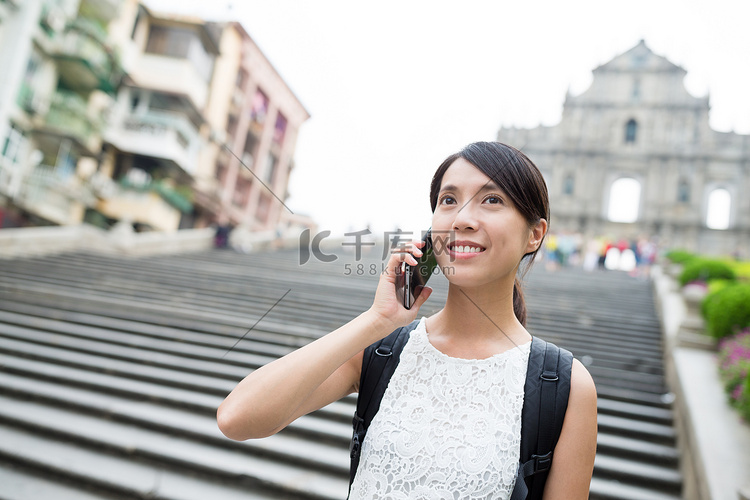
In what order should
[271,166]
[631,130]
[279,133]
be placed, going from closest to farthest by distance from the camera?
[279,133] < [271,166] < [631,130]

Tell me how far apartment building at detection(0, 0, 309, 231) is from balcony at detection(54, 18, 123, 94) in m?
0.04

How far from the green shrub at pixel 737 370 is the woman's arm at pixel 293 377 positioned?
3.61 meters

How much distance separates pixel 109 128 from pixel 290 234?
25.6ft

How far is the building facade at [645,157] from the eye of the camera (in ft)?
93.1

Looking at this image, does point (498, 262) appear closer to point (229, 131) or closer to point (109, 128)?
point (109, 128)

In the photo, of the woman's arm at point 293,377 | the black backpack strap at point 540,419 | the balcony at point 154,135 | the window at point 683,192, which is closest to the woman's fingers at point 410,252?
the woman's arm at point 293,377

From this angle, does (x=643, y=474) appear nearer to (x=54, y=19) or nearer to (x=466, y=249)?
(x=466, y=249)

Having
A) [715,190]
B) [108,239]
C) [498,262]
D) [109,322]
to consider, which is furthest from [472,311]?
[715,190]

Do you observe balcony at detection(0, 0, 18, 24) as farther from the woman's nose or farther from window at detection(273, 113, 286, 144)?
the woman's nose

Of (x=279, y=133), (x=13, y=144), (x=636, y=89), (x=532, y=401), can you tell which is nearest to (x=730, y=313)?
(x=532, y=401)

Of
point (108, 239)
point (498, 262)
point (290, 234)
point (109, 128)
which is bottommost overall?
point (498, 262)

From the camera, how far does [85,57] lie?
16.5 metres

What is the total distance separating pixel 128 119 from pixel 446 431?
21258 millimetres

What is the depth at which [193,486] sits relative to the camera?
3.68 metres
